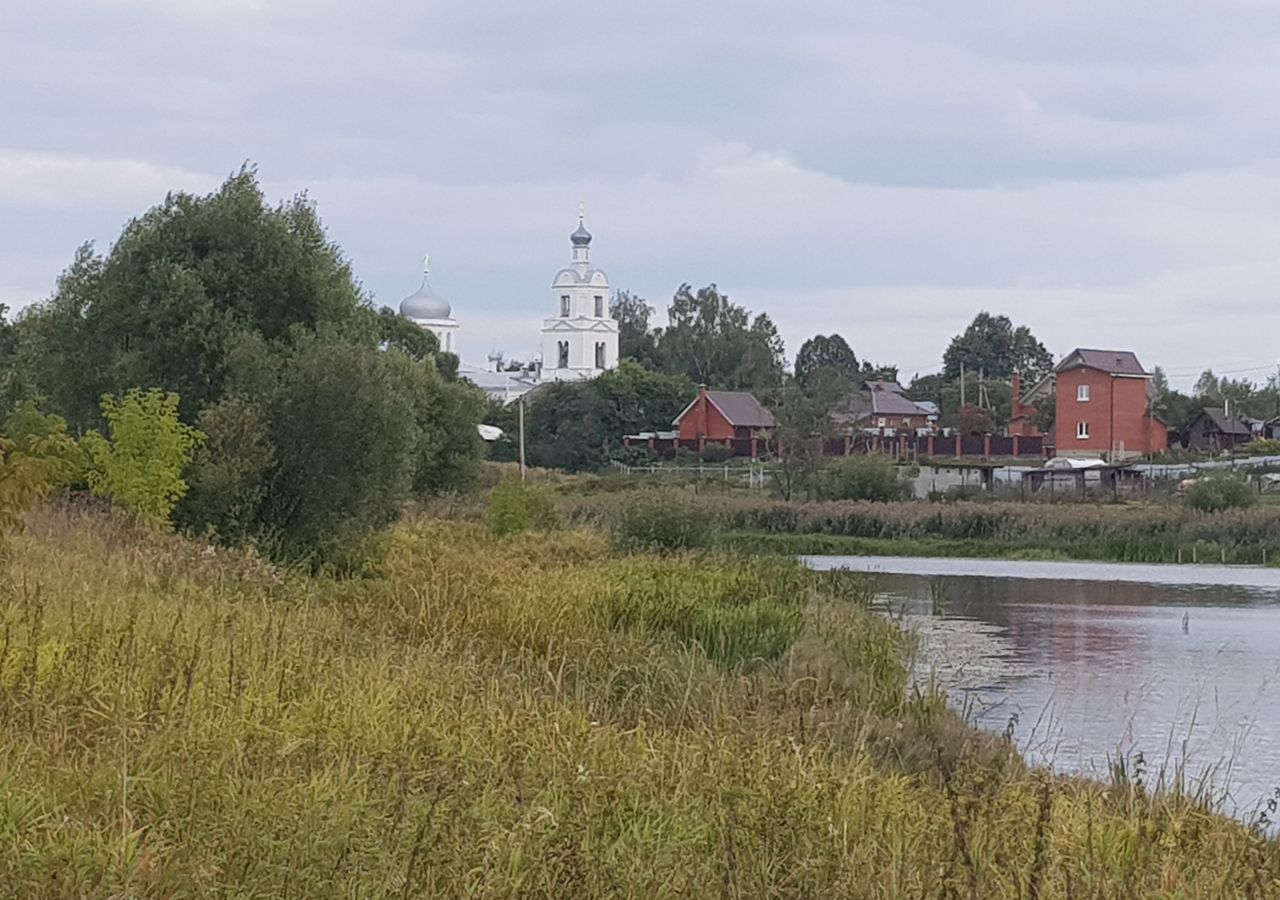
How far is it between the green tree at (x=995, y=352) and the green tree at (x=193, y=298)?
344 ft

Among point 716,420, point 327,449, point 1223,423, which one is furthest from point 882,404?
point 327,449

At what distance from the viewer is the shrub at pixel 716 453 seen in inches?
3497

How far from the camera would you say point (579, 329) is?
461 feet

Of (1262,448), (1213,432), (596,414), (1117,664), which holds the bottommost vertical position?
(1117,664)

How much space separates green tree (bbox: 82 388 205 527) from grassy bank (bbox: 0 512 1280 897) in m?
7.04

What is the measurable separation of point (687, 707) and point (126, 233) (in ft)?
87.6

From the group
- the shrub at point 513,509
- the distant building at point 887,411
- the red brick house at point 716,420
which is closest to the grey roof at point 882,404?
the distant building at point 887,411

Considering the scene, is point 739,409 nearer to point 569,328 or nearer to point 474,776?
point 569,328

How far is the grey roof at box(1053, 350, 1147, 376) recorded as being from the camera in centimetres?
8562

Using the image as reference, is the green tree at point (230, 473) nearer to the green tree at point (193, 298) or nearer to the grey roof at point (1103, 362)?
the green tree at point (193, 298)

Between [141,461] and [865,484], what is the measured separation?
44390 millimetres

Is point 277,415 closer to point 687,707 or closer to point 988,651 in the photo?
point 988,651

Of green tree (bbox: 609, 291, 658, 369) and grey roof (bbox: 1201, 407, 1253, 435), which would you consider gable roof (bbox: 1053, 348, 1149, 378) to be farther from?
green tree (bbox: 609, 291, 658, 369)

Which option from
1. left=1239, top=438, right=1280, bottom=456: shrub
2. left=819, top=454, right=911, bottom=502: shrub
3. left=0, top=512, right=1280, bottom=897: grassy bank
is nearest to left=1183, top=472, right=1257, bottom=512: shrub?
left=819, top=454, right=911, bottom=502: shrub
